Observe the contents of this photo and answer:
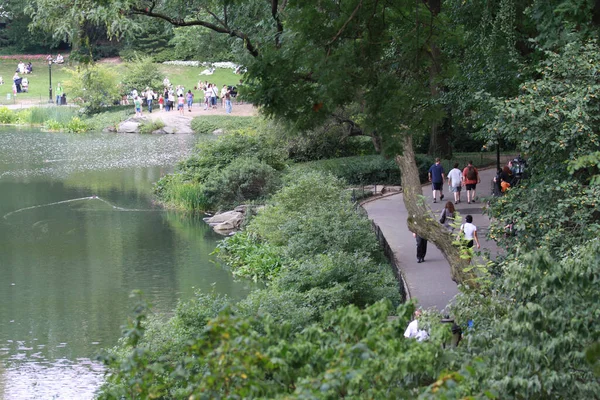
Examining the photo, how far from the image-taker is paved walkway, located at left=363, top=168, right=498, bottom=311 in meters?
15.5

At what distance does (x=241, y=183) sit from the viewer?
88.6 feet

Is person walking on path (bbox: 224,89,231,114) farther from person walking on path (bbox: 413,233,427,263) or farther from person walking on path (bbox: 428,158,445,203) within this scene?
person walking on path (bbox: 413,233,427,263)

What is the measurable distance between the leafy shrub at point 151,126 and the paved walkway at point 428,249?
23928mm

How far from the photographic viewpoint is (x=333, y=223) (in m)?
18.1

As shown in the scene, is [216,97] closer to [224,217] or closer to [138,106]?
[138,106]

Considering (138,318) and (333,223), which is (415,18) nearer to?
(333,223)

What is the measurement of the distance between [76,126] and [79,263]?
30.8 meters

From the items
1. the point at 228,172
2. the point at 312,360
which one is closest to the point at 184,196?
the point at 228,172

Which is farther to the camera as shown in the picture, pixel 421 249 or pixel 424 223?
pixel 421 249

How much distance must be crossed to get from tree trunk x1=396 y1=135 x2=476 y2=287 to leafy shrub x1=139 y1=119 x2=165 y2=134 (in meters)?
35.0

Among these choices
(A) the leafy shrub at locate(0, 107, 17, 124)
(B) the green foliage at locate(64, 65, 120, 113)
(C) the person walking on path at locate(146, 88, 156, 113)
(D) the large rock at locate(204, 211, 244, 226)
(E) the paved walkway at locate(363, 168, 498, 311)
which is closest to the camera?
(E) the paved walkway at locate(363, 168, 498, 311)

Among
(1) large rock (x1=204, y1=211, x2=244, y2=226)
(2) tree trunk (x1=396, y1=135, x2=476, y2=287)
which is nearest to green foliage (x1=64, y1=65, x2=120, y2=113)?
(1) large rock (x1=204, y1=211, x2=244, y2=226)

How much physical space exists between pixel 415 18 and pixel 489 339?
8164mm

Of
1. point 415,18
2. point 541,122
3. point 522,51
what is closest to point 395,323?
point 541,122
